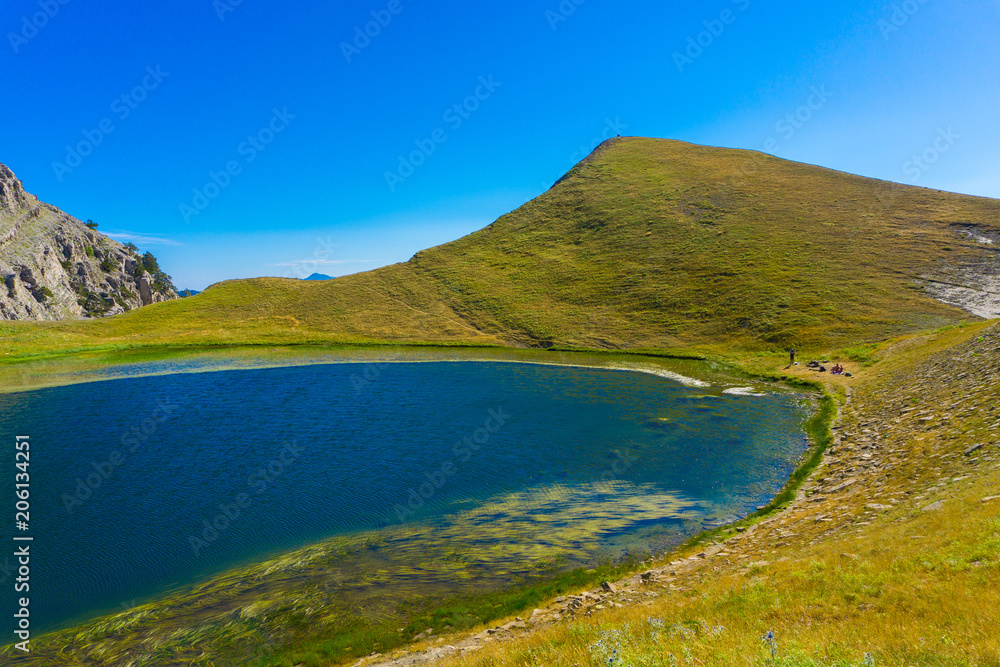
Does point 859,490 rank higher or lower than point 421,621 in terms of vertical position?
lower

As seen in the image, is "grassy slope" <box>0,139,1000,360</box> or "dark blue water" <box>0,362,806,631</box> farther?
"grassy slope" <box>0,139,1000,360</box>

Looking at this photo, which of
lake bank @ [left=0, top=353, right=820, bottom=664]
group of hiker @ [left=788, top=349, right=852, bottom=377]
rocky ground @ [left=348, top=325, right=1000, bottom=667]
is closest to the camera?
rocky ground @ [left=348, top=325, right=1000, bottom=667]

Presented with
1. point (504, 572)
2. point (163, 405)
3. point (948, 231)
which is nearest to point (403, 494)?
point (504, 572)

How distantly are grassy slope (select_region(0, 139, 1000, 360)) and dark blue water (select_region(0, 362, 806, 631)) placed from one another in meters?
51.7

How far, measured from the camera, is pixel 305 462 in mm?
35000

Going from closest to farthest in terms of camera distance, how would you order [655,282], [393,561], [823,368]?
[393,561] < [823,368] < [655,282]

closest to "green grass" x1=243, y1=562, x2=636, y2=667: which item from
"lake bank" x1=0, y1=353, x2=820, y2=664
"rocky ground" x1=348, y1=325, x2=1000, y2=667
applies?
"rocky ground" x1=348, y1=325, x2=1000, y2=667

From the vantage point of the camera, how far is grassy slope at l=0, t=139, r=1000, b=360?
101 metres

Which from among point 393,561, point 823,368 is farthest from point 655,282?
point 393,561

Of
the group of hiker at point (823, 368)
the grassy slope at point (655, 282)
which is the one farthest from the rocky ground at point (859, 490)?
the grassy slope at point (655, 282)

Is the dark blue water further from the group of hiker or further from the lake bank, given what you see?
the group of hiker

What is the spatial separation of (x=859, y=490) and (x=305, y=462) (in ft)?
113

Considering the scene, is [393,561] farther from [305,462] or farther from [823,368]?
[823,368]

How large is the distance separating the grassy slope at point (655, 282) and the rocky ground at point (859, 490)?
2157 inches
